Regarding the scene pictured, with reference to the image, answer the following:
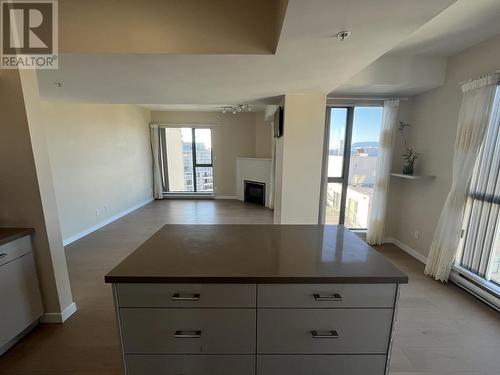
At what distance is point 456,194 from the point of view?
8.07 feet

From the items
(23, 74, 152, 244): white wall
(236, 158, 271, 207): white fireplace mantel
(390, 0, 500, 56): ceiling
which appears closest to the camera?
(390, 0, 500, 56): ceiling

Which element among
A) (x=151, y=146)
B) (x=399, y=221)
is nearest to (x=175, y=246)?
(x=399, y=221)

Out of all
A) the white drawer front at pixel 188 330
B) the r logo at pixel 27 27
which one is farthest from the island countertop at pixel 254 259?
the r logo at pixel 27 27

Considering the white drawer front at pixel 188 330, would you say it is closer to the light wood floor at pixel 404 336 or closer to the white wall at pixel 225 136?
the light wood floor at pixel 404 336

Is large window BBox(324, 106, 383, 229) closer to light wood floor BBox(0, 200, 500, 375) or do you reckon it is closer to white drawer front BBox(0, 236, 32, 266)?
light wood floor BBox(0, 200, 500, 375)

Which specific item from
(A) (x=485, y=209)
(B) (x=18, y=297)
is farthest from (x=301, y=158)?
(B) (x=18, y=297)

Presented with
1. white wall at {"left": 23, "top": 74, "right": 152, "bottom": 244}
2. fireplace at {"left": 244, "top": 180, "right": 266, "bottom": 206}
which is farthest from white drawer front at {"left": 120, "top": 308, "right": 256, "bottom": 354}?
fireplace at {"left": 244, "top": 180, "right": 266, "bottom": 206}

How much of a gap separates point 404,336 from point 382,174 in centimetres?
227

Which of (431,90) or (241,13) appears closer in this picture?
(241,13)

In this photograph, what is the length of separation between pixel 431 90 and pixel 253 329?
3.73m

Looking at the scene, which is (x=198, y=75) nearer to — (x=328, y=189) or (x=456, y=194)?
(x=328, y=189)

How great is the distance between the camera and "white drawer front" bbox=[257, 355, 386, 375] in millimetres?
1099

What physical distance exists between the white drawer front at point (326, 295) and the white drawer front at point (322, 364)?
29 cm

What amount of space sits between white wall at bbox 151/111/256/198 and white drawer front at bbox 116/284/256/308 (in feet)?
19.6
